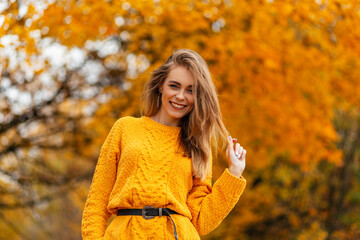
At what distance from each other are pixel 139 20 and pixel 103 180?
13.5 feet

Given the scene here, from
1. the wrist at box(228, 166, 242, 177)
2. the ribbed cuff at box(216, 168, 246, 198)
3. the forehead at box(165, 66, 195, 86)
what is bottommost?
the ribbed cuff at box(216, 168, 246, 198)

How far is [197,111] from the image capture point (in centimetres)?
272

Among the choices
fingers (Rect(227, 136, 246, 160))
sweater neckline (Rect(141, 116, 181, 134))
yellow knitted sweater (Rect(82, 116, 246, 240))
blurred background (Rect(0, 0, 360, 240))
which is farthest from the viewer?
blurred background (Rect(0, 0, 360, 240))

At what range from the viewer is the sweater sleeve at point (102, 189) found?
2576 millimetres

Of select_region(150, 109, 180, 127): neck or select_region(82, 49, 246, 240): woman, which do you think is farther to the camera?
select_region(150, 109, 180, 127): neck

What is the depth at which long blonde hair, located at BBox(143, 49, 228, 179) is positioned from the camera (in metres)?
2.72

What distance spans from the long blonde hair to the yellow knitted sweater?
0.20 ft

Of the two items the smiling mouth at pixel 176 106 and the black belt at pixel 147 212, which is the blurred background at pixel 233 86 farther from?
the black belt at pixel 147 212

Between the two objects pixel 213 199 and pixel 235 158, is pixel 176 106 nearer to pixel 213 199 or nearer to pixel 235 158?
pixel 235 158

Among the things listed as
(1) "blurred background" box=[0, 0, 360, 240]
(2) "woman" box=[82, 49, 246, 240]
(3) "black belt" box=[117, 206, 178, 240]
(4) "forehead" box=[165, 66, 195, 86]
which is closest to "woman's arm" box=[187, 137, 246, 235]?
(2) "woman" box=[82, 49, 246, 240]

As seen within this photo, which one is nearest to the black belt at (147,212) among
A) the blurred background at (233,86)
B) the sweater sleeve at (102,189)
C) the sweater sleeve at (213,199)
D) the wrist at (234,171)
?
the sweater sleeve at (102,189)

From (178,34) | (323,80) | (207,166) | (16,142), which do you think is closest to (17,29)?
(178,34)

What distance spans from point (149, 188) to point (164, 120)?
1.37 feet

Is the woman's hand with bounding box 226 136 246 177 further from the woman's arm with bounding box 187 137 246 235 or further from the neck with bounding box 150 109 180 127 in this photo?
the neck with bounding box 150 109 180 127
